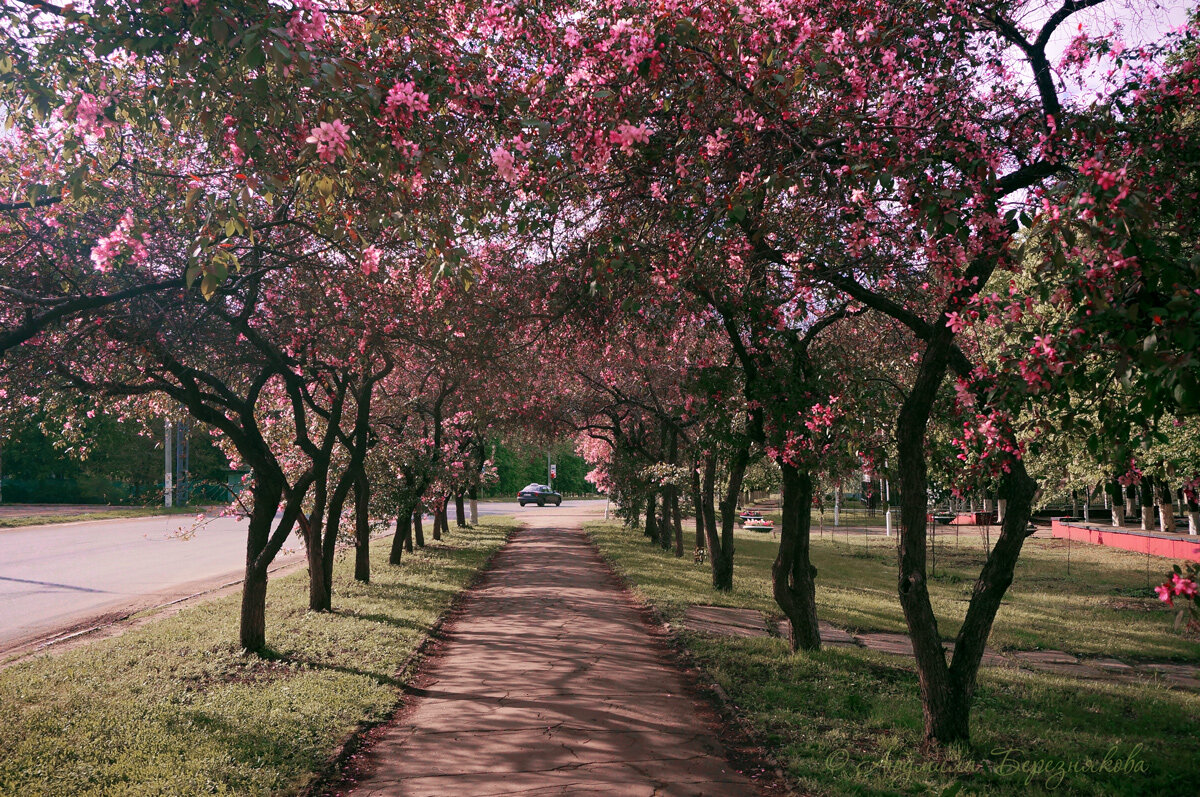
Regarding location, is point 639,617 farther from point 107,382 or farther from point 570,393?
point 570,393

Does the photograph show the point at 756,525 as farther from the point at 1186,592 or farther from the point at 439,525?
the point at 1186,592

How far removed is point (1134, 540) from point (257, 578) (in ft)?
92.9

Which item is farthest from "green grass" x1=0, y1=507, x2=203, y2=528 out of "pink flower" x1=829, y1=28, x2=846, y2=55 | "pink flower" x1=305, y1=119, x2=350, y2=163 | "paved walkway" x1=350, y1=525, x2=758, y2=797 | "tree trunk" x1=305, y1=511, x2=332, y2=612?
"pink flower" x1=829, y1=28, x2=846, y2=55

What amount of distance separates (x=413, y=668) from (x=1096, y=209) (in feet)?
25.1

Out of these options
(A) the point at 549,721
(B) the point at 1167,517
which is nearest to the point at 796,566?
(A) the point at 549,721

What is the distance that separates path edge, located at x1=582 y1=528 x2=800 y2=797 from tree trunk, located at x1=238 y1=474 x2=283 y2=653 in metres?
4.87

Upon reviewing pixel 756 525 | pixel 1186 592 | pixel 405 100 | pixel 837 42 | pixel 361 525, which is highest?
pixel 837 42

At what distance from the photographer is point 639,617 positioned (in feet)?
39.1

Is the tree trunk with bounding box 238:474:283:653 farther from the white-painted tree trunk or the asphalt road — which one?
the white-painted tree trunk

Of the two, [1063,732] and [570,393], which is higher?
[570,393]

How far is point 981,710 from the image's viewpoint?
23.2 feet

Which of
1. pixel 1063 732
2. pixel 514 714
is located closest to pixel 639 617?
pixel 514 714

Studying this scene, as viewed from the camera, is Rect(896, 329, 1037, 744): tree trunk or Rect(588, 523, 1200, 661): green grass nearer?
Rect(896, 329, 1037, 744): tree trunk

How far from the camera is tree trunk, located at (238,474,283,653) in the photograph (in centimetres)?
890
